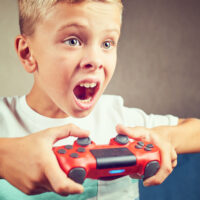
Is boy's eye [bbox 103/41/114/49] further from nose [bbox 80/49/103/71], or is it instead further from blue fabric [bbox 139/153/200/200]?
blue fabric [bbox 139/153/200/200]

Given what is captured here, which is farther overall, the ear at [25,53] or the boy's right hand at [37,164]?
the ear at [25,53]

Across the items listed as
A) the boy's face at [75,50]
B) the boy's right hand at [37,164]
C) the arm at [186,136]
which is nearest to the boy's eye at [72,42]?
the boy's face at [75,50]

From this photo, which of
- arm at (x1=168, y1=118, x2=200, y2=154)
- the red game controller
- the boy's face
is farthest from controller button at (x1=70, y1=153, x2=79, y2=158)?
arm at (x1=168, y1=118, x2=200, y2=154)

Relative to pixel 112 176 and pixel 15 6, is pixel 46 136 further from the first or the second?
pixel 15 6

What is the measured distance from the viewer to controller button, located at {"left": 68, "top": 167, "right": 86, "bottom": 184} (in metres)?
0.23

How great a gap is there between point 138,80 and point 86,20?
23 cm

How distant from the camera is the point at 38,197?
0.37 meters

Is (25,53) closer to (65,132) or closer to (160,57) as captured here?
(65,132)

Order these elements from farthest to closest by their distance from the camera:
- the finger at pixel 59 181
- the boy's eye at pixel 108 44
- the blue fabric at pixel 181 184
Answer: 1. the blue fabric at pixel 181 184
2. the boy's eye at pixel 108 44
3. the finger at pixel 59 181

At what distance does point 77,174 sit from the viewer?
0.76ft

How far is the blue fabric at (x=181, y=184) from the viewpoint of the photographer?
1.56 feet

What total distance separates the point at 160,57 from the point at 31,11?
29 centimetres

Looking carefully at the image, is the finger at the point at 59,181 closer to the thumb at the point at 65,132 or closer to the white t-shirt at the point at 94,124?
the thumb at the point at 65,132

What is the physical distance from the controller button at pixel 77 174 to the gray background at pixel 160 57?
0.28 metres
